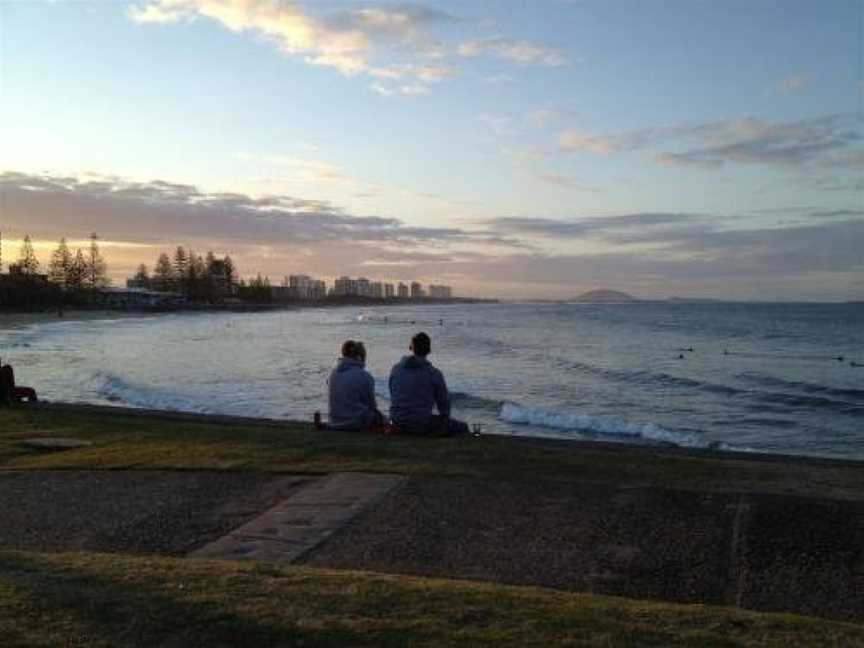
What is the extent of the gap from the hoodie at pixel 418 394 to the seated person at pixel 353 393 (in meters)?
0.48

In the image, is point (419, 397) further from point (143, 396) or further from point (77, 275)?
point (77, 275)

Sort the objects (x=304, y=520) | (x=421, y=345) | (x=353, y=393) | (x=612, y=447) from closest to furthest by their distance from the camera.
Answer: (x=304, y=520)
(x=421, y=345)
(x=353, y=393)
(x=612, y=447)

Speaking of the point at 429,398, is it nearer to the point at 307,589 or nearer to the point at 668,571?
the point at 668,571

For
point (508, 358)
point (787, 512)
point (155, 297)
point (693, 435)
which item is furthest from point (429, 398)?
point (155, 297)

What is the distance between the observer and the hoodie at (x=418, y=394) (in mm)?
10781

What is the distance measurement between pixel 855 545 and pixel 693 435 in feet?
43.3

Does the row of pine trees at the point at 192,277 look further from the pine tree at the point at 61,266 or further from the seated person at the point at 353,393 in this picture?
the seated person at the point at 353,393

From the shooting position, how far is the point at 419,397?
1083 centimetres

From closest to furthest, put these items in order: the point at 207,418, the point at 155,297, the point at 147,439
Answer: the point at 147,439 < the point at 207,418 < the point at 155,297

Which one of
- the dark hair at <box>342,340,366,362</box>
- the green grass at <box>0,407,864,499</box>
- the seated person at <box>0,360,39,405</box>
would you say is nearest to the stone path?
the green grass at <box>0,407,864,499</box>

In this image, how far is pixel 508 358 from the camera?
4275 cm

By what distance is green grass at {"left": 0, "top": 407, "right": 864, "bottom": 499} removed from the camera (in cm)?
770

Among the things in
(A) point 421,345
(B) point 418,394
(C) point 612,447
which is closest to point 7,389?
(B) point 418,394

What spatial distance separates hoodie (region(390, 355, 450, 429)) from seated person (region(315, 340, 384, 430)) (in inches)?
18.7
